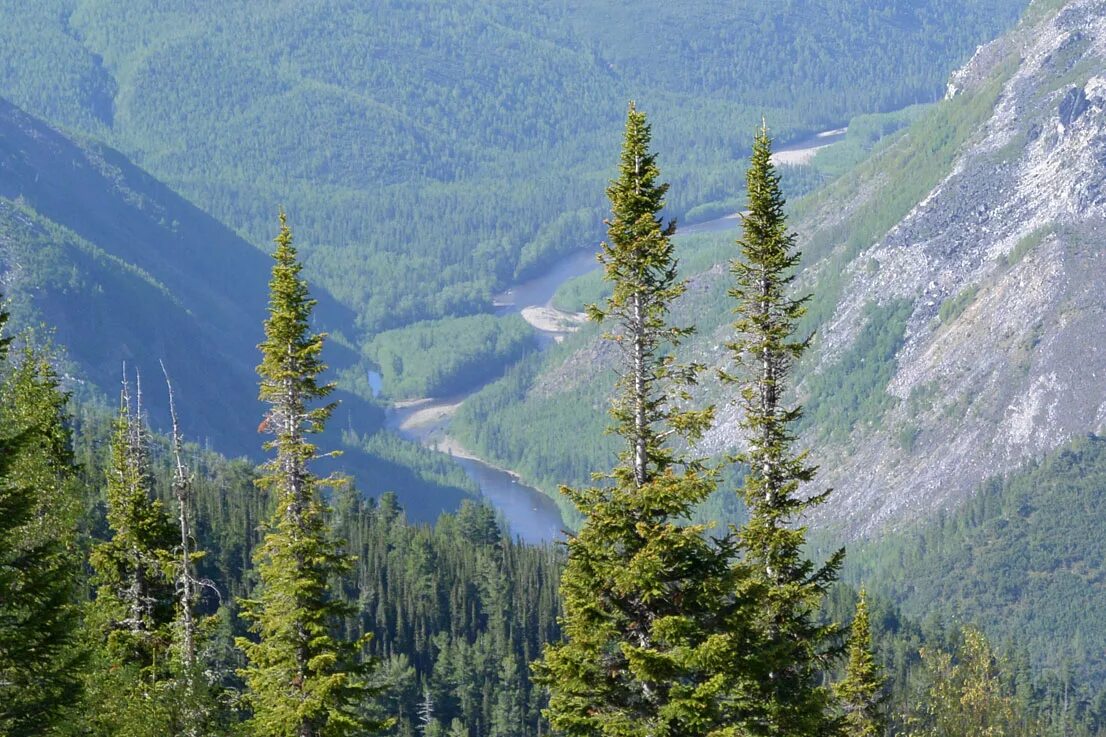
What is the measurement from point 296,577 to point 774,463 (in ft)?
45.1

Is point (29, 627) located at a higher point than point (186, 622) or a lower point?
lower

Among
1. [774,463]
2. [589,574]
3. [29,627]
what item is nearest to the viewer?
[29,627]

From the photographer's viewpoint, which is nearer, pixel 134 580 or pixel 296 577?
pixel 296 577

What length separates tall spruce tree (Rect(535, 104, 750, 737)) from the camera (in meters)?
39.4

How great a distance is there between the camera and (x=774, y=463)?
4666cm

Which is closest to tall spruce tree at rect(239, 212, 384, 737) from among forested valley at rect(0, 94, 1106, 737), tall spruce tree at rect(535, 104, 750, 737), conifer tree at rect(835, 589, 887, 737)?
forested valley at rect(0, 94, 1106, 737)

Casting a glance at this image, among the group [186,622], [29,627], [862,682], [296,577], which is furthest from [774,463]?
[29,627]

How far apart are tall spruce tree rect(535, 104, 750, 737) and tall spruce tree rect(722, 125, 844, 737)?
12.2 ft

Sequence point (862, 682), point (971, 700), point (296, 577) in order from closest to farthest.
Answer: point (296, 577), point (862, 682), point (971, 700)

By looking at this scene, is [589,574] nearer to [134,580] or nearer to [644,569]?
[644,569]

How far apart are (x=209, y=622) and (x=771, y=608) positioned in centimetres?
1815

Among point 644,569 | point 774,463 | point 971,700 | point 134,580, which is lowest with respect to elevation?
point 971,700

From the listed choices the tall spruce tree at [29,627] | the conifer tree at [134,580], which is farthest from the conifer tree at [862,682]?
the tall spruce tree at [29,627]

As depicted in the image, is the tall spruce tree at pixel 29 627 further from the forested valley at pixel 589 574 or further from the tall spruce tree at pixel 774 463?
the tall spruce tree at pixel 774 463
